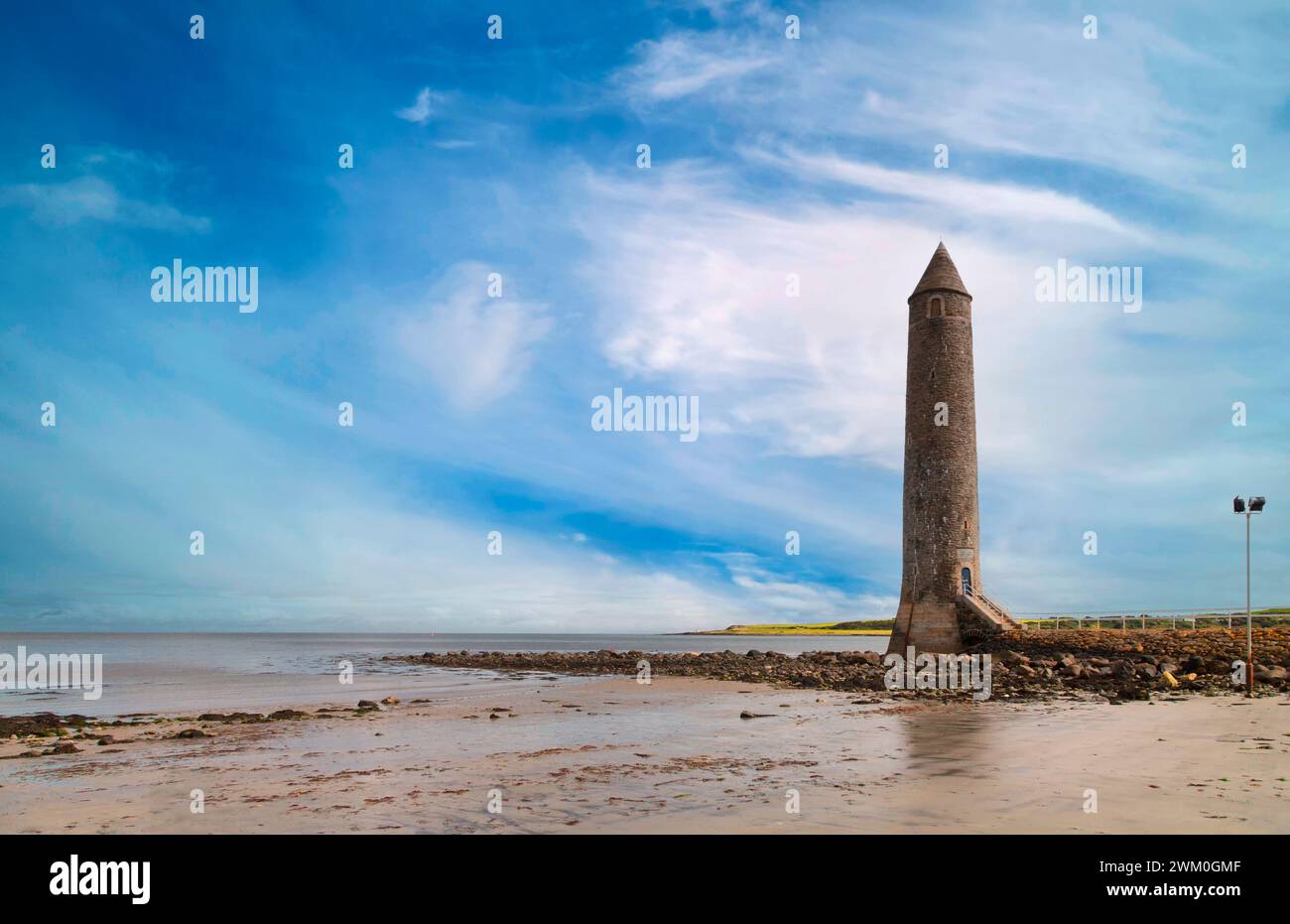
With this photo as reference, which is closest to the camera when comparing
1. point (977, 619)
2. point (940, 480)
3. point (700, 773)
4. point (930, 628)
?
point (700, 773)

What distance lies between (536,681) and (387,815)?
24.8 m

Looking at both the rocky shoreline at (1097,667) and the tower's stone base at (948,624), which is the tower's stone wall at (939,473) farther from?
the rocky shoreline at (1097,667)

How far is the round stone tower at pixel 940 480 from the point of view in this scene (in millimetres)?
30859

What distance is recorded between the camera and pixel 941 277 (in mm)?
32469

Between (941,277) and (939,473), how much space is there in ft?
26.2

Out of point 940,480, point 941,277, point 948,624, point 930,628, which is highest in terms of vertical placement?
point 941,277

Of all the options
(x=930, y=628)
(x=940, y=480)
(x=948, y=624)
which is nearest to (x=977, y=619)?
(x=948, y=624)

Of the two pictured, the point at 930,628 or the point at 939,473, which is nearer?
the point at 930,628

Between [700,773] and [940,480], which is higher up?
[940,480]

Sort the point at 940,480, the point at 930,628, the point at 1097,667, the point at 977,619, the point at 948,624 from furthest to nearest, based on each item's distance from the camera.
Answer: the point at 940,480
the point at 930,628
the point at 948,624
the point at 977,619
the point at 1097,667

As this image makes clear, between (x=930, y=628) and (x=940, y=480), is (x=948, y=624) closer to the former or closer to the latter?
(x=930, y=628)

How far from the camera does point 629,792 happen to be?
32.7 feet

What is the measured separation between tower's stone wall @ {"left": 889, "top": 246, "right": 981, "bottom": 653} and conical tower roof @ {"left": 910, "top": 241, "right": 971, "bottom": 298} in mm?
43
